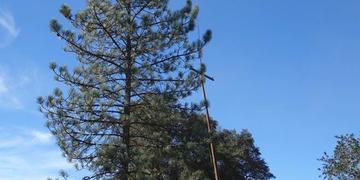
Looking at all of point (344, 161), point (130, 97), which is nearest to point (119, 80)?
point (130, 97)

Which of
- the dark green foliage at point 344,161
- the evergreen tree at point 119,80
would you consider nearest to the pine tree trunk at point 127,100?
the evergreen tree at point 119,80

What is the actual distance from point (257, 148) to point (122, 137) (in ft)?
89.8

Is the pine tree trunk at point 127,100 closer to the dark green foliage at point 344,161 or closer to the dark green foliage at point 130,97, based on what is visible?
the dark green foliage at point 130,97

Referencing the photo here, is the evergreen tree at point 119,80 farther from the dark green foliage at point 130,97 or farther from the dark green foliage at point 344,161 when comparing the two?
the dark green foliage at point 344,161

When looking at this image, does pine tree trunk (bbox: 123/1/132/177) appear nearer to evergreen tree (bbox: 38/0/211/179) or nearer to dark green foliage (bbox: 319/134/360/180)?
evergreen tree (bbox: 38/0/211/179)

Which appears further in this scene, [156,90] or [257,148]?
[257,148]

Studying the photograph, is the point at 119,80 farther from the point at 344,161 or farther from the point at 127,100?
the point at 344,161

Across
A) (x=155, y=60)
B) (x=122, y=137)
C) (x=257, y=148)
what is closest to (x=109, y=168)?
(x=122, y=137)

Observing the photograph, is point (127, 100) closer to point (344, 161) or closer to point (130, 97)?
point (130, 97)

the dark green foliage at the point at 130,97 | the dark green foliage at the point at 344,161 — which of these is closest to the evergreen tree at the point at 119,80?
the dark green foliage at the point at 130,97

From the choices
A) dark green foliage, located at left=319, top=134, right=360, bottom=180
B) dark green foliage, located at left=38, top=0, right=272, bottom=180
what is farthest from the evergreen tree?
dark green foliage, located at left=319, top=134, right=360, bottom=180

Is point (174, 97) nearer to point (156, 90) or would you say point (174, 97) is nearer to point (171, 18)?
point (156, 90)

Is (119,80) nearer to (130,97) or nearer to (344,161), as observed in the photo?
(130,97)

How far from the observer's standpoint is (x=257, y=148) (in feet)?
136
